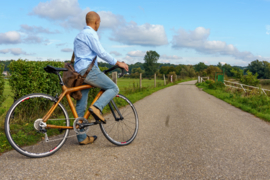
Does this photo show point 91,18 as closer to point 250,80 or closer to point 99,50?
point 99,50

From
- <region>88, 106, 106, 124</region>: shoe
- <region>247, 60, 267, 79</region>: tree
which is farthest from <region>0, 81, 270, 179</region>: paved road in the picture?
<region>247, 60, 267, 79</region>: tree

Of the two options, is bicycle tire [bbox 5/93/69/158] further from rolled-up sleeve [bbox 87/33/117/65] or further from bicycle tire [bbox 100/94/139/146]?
rolled-up sleeve [bbox 87/33/117/65]

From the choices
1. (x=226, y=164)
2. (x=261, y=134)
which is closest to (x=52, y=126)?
(x=226, y=164)

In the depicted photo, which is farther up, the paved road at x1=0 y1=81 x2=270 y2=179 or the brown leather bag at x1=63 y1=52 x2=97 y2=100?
the brown leather bag at x1=63 y1=52 x2=97 y2=100

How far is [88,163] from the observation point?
3.08 metres

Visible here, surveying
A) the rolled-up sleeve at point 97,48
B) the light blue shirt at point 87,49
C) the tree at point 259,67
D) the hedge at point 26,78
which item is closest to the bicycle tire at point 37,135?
the light blue shirt at point 87,49

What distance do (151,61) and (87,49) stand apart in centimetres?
11408

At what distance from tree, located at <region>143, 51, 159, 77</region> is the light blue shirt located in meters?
112

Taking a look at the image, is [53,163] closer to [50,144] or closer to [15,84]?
[50,144]

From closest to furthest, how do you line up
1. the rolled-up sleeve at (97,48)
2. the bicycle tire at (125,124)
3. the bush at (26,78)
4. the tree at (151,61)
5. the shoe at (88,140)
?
the rolled-up sleeve at (97,48) → the shoe at (88,140) → the bicycle tire at (125,124) → the bush at (26,78) → the tree at (151,61)

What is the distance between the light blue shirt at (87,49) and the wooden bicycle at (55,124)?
274 millimetres

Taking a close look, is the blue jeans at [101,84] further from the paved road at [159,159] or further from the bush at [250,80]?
the bush at [250,80]

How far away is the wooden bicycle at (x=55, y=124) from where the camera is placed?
10.6ft

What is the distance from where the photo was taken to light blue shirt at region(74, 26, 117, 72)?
3410mm
